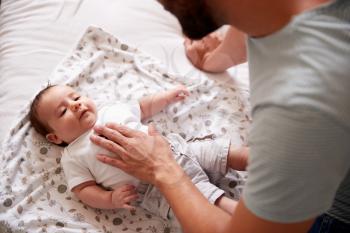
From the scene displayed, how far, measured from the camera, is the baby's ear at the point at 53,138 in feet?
3.94

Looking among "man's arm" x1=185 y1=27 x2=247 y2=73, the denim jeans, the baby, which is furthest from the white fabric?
the denim jeans

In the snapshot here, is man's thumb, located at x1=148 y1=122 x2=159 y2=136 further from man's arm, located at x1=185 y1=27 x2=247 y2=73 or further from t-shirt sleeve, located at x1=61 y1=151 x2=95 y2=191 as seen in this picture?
man's arm, located at x1=185 y1=27 x2=247 y2=73

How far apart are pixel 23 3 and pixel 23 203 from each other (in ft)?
2.86

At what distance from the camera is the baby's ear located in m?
1.20

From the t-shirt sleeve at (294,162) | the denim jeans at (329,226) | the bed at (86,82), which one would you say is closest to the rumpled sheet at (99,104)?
the bed at (86,82)

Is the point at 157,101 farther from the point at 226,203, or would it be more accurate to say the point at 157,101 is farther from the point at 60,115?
the point at 226,203

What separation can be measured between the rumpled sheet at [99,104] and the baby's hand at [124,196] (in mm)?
73

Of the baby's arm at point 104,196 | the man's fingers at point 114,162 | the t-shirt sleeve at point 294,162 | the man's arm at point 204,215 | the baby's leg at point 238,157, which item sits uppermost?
the t-shirt sleeve at point 294,162

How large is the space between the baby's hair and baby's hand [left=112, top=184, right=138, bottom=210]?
296 mm

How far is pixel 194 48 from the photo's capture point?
1.45 meters

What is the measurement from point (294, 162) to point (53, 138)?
81cm

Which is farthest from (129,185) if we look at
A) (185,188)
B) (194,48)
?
(194,48)

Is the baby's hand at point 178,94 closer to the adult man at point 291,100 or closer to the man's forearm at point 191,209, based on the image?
the man's forearm at point 191,209

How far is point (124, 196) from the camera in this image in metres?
1.06
